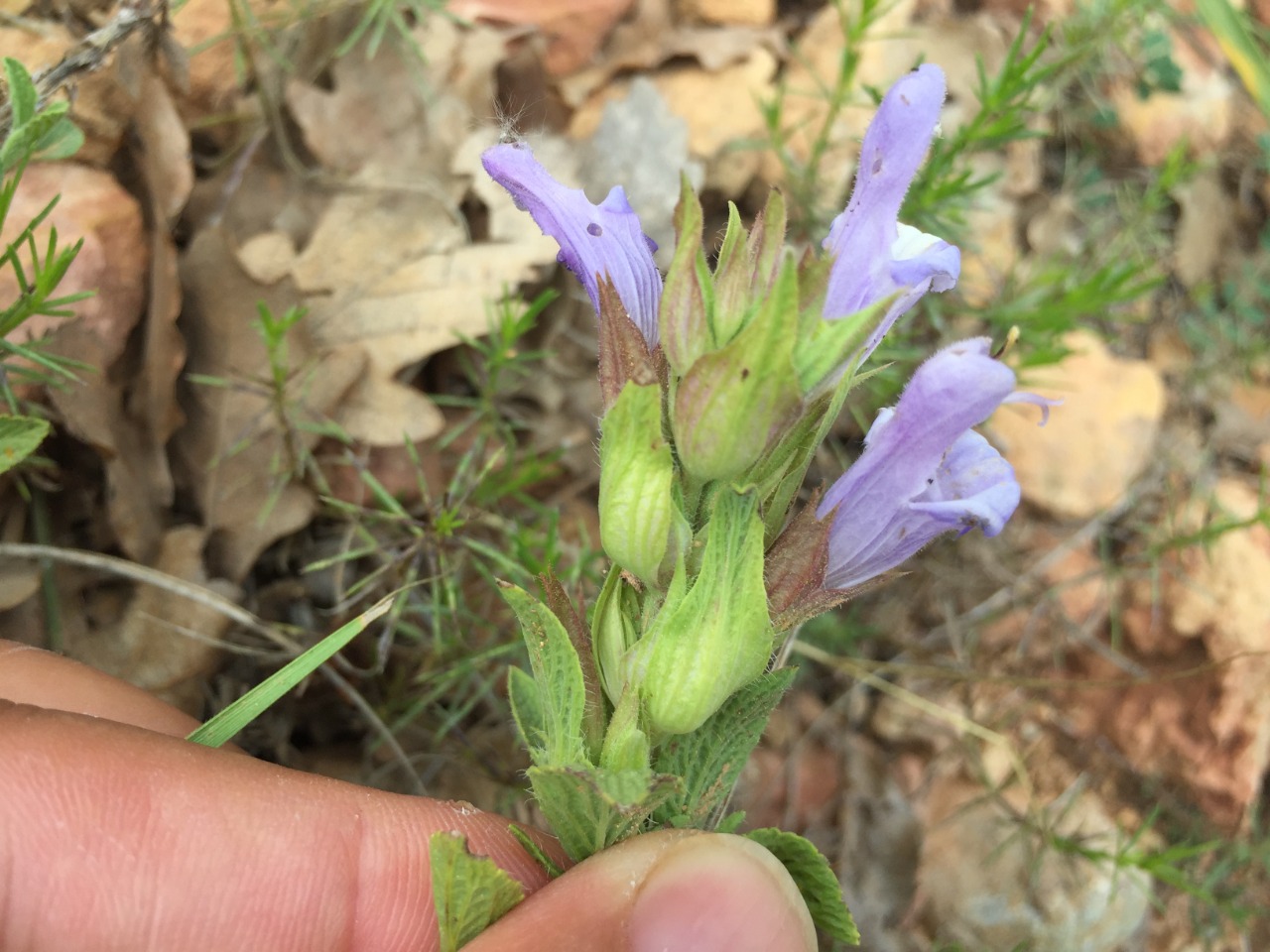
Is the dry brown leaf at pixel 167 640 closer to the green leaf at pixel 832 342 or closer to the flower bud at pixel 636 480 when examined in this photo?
the flower bud at pixel 636 480

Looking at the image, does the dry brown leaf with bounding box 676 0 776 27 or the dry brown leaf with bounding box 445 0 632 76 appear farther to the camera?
the dry brown leaf with bounding box 676 0 776 27

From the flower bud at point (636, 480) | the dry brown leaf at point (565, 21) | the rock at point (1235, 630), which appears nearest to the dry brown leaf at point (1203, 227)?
the rock at point (1235, 630)

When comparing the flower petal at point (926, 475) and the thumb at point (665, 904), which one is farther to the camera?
the thumb at point (665, 904)

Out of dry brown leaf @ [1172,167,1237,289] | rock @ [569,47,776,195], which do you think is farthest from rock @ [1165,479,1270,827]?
rock @ [569,47,776,195]

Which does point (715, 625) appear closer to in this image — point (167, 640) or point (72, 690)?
point (72, 690)

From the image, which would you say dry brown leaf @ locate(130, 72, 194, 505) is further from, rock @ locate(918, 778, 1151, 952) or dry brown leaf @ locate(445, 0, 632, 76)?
rock @ locate(918, 778, 1151, 952)
